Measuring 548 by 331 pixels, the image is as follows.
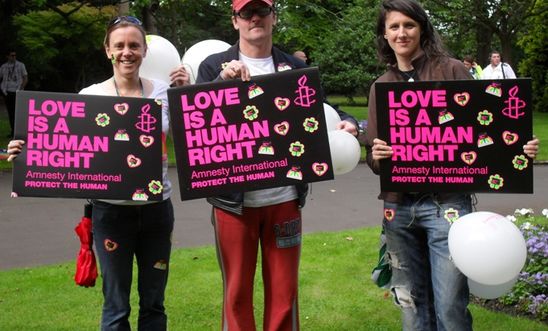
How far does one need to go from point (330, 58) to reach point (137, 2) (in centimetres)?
1602

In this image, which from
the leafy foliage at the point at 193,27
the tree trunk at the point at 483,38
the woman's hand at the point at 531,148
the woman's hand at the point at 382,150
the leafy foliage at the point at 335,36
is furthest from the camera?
the leafy foliage at the point at 193,27

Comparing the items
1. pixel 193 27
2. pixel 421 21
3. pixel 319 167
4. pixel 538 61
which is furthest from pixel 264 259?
pixel 193 27

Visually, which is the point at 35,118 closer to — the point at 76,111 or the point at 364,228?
the point at 76,111

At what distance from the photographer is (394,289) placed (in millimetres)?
3807

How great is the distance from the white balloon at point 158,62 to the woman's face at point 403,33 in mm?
1396

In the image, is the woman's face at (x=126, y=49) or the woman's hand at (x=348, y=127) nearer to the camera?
the woman's face at (x=126, y=49)

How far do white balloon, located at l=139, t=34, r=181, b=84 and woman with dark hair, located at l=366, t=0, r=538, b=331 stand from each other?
137cm

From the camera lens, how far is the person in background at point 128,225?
375 cm

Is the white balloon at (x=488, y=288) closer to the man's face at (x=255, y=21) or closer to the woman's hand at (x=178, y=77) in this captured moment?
the man's face at (x=255, y=21)

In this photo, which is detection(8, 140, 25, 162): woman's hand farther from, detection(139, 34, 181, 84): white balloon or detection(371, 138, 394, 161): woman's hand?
detection(371, 138, 394, 161): woman's hand

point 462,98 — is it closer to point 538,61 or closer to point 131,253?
point 131,253

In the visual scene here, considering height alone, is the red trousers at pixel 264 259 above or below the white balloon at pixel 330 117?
below

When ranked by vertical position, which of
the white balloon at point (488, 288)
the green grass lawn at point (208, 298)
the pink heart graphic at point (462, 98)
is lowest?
the green grass lawn at point (208, 298)

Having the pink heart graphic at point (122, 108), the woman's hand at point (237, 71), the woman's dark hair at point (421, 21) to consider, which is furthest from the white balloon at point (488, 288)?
the pink heart graphic at point (122, 108)
